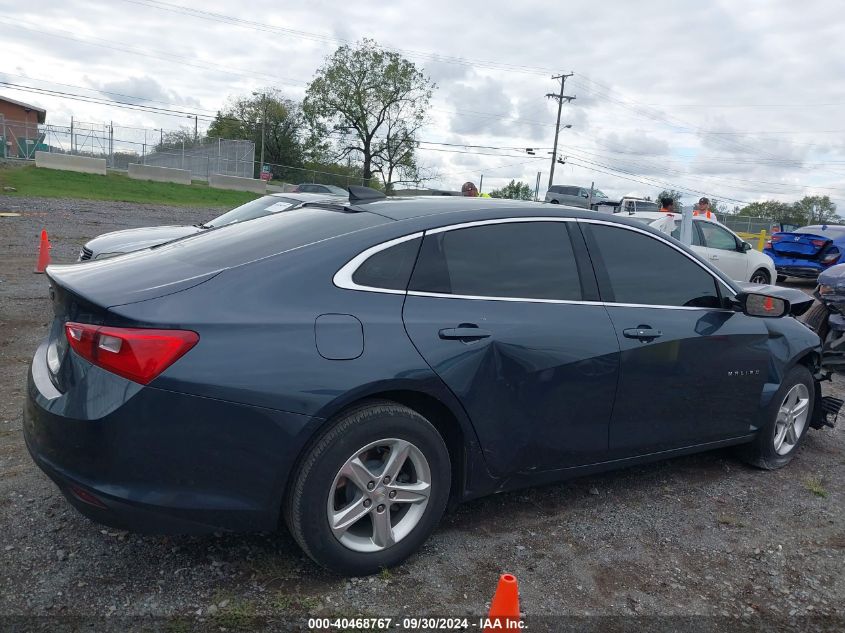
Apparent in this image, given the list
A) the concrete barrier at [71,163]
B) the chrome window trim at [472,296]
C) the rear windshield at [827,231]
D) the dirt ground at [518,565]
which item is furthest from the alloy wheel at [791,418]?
the concrete barrier at [71,163]

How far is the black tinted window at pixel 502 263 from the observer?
322 centimetres

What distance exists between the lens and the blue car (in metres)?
13.7

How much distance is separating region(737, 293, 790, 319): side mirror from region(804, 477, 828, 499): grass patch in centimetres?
111

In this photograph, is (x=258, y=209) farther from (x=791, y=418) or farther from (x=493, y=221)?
(x=791, y=418)

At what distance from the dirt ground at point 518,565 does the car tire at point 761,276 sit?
27.9 feet

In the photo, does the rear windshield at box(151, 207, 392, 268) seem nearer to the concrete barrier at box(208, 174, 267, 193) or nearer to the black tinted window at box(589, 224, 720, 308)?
the black tinted window at box(589, 224, 720, 308)

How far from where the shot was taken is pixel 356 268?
3.02m

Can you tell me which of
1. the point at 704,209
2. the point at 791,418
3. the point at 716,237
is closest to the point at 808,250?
the point at 704,209

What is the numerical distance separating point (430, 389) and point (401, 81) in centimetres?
5838

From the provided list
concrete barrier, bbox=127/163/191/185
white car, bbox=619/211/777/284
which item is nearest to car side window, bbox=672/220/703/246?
white car, bbox=619/211/777/284

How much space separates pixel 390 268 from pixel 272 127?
67.2 m

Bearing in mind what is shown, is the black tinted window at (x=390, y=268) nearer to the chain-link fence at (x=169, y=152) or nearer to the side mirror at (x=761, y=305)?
the side mirror at (x=761, y=305)

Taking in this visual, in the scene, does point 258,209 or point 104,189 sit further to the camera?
point 104,189

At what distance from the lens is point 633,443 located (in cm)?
378
